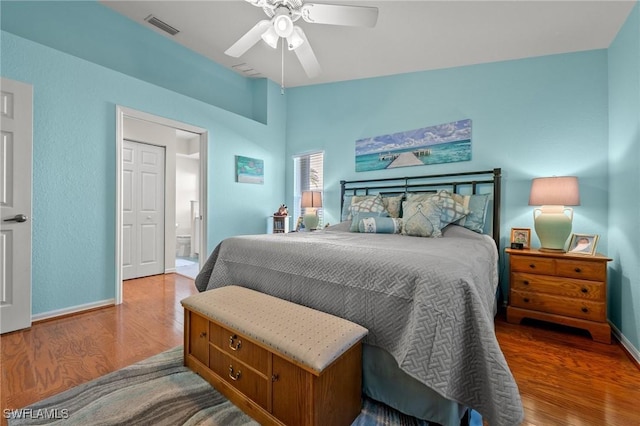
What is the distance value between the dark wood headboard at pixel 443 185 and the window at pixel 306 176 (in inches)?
20.2

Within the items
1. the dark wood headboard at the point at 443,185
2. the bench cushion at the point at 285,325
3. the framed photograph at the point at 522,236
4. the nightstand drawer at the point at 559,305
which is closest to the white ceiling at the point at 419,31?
the dark wood headboard at the point at 443,185

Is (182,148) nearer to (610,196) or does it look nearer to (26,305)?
(26,305)

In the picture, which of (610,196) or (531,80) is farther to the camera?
(531,80)

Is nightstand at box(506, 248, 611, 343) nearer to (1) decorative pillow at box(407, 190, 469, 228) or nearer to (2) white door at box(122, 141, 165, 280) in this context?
(1) decorative pillow at box(407, 190, 469, 228)

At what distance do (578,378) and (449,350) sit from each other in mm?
1263

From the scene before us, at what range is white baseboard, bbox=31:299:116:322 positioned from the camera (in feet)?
7.66

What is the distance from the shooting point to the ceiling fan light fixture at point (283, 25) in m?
1.91

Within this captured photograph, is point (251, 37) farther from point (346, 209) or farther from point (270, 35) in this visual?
point (346, 209)

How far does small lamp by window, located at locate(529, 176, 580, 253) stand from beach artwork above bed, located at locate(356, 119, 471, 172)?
0.81m

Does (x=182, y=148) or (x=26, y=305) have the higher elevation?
(x=182, y=148)

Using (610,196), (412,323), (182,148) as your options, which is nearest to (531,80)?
(610,196)

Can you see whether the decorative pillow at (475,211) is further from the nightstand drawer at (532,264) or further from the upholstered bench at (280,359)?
the upholstered bench at (280,359)

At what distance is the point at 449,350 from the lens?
3.48 feet

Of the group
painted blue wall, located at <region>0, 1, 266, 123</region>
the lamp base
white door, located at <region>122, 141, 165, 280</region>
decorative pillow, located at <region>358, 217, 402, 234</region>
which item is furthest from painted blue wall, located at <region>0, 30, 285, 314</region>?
the lamp base
